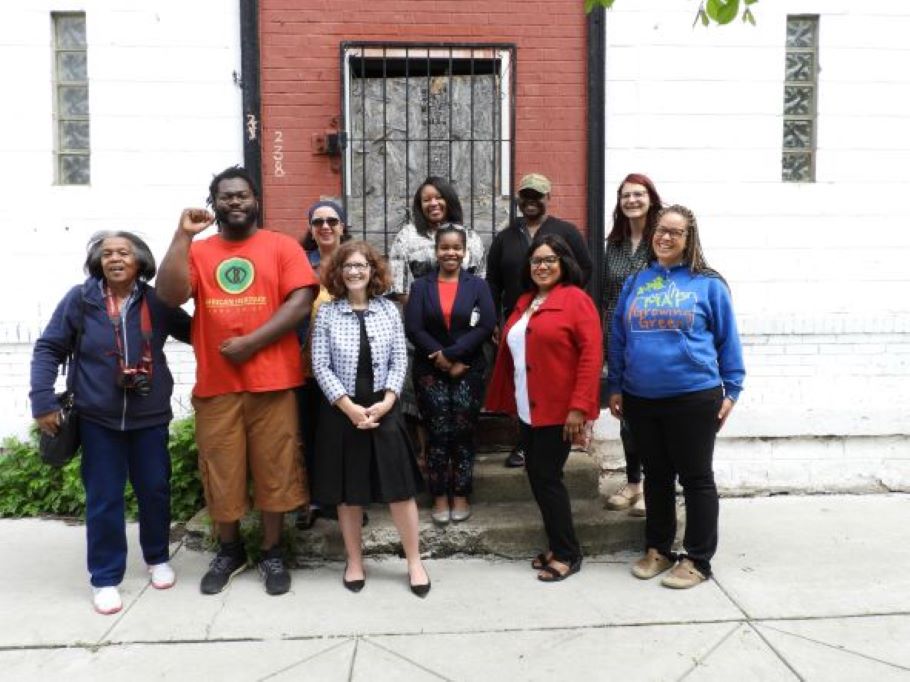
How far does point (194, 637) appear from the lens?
331 cm

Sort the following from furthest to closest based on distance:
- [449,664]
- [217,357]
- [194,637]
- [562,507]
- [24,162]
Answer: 1. [24,162]
2. [562,507]
3. [217,357]
4. [194,637]
5. [449,664]

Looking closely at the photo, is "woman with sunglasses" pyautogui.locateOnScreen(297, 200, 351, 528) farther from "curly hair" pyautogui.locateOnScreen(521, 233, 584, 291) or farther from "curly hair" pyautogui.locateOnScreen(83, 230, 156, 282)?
"curly hair" pyautogui.locateOnScreen(521, 233, 584, 291)

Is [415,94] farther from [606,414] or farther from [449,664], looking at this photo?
[449,664]

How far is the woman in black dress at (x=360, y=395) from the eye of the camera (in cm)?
364

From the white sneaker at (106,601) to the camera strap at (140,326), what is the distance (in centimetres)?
98

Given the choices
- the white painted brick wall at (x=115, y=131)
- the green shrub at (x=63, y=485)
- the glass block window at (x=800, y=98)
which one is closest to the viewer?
the green shrub at (x=63, y=485)

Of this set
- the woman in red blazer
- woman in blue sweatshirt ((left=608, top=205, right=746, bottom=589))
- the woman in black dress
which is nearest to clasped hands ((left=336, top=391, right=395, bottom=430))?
the woman in black dress

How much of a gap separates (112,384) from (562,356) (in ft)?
6.51

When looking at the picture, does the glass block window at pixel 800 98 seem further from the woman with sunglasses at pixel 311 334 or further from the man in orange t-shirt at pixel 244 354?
the man in orange t-shirt at pixel 244 354

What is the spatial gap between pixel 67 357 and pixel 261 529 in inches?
47.8

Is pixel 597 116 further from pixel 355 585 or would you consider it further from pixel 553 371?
pixel 355 585

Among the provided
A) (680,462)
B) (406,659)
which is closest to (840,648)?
(680,462)

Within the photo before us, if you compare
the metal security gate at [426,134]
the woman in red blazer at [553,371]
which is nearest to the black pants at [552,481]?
the woman in red blazer at [553,371]

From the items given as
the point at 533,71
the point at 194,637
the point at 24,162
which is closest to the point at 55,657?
the point at 194,637
